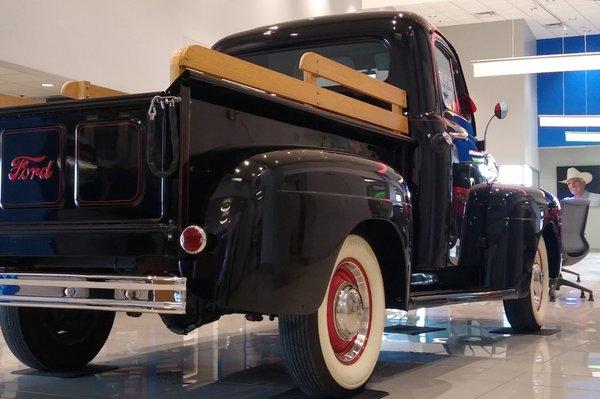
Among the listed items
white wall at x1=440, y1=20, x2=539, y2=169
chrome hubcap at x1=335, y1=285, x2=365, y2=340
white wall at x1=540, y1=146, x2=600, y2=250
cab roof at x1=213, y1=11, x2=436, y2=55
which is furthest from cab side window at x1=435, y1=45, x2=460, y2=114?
white wall at x1=540, y1=146, x2=600, y2=250

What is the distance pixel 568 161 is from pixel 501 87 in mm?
5166

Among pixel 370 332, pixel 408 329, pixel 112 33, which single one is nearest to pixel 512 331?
pixel 408 329

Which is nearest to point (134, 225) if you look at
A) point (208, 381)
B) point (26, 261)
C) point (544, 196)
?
point (26, 261)

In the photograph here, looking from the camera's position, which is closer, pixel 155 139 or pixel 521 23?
pixel 155 139

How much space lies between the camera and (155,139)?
2955 mm

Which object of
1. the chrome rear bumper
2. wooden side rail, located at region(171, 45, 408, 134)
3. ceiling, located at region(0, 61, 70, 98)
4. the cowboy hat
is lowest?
the chrome rear bumper

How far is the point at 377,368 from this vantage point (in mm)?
4332

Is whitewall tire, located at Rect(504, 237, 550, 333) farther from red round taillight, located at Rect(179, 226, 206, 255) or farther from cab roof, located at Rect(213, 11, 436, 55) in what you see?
red round taillight, located at Rect(179, 226, 206, 255)

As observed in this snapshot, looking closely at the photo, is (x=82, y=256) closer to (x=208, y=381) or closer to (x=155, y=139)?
(x=155, y=139)

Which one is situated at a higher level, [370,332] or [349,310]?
[349,310]

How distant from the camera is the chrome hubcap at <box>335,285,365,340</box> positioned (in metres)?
3.43

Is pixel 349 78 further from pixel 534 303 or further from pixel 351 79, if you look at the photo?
pixel 534 303

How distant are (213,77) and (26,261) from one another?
118 centimetres

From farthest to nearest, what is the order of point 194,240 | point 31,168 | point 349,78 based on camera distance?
point 349,78 → point 31,168 → point 194,240
